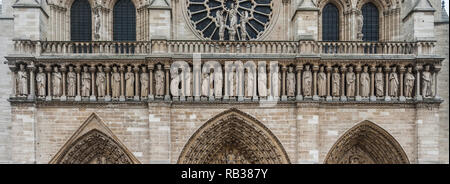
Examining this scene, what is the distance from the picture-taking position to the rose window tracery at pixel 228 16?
1379 cm

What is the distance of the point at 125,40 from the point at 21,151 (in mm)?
4562

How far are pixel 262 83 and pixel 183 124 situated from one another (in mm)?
2612

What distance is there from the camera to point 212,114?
41.6 ft

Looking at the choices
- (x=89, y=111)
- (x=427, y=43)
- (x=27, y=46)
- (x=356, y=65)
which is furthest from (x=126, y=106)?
(x=427, y=43)

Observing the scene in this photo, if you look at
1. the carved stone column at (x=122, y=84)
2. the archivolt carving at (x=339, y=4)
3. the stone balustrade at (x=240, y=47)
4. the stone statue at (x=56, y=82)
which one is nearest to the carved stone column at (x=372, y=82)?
the stone balustrade at (x=240, y=47)

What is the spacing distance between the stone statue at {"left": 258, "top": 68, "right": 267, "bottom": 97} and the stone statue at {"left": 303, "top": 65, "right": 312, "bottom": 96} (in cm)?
114

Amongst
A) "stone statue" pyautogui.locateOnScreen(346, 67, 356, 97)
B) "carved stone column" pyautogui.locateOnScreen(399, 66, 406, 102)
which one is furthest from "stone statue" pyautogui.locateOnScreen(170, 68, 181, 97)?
"carved stone column" pyautogui.locateOnScreen(399, 66, 406, 102)

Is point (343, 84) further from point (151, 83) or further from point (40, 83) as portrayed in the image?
point (40, 83)

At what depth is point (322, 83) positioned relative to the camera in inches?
500

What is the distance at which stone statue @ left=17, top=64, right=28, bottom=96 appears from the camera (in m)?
12.3

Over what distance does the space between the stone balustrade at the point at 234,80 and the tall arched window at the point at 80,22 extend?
1686 mm

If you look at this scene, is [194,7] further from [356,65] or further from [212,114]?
[356,65]

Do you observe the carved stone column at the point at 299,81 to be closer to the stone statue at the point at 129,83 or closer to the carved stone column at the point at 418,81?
the carved stone column at the point at 418,81
